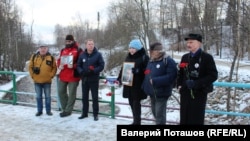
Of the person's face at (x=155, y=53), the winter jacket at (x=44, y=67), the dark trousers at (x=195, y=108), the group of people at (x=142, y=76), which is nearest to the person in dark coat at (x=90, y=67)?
the group of people at (x=142, y=76)

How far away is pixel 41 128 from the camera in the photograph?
593 cm

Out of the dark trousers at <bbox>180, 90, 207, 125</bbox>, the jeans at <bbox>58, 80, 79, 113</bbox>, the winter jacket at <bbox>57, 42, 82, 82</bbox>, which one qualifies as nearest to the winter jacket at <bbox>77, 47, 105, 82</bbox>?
the winter jacket at <bbox>57, 42, 82, 82</bbox>

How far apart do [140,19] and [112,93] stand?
26.3 m

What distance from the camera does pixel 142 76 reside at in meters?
5.59

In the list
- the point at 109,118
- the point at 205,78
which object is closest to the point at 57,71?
the point at 109,118

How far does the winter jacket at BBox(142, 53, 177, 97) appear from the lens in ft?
16.2

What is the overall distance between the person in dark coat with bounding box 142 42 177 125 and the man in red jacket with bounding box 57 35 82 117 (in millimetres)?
1783

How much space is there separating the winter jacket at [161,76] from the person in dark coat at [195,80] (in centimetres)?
45

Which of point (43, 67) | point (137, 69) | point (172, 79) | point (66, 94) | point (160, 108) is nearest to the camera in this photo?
point (172, 79)

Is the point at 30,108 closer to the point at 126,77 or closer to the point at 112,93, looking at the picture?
the point at 112,93

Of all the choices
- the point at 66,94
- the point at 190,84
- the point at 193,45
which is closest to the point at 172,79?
the point at 190,84

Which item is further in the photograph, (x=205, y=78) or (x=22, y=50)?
(x=22, y=50)

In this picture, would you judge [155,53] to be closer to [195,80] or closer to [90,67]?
[195,80]

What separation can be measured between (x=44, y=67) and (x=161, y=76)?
8.85 feet
